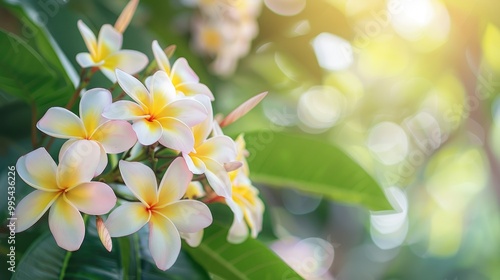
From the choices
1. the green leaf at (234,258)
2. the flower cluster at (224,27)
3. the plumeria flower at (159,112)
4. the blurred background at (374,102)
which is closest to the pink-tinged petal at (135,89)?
the plumeria flower at (159,112)

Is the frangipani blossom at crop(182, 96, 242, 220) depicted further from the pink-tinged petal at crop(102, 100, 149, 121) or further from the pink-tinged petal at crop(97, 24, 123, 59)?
the pink-tinged petal at crop(97, 24, 123, 59)

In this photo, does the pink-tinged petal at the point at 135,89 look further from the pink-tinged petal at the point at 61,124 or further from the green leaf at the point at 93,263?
the green leaf at the point at 93,263

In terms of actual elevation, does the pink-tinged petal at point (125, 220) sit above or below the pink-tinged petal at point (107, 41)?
below

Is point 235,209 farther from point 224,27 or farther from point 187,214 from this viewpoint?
point 224,27

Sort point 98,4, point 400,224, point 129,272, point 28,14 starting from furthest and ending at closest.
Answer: point 400,224 → point 98,4 → point 28,14 → point 129,272

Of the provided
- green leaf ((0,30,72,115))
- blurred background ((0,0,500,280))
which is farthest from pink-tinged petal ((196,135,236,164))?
blurred background ((0,0,500,280))

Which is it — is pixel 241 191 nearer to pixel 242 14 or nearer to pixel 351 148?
pixel 242 14

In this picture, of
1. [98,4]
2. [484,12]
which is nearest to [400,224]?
[484,12]
